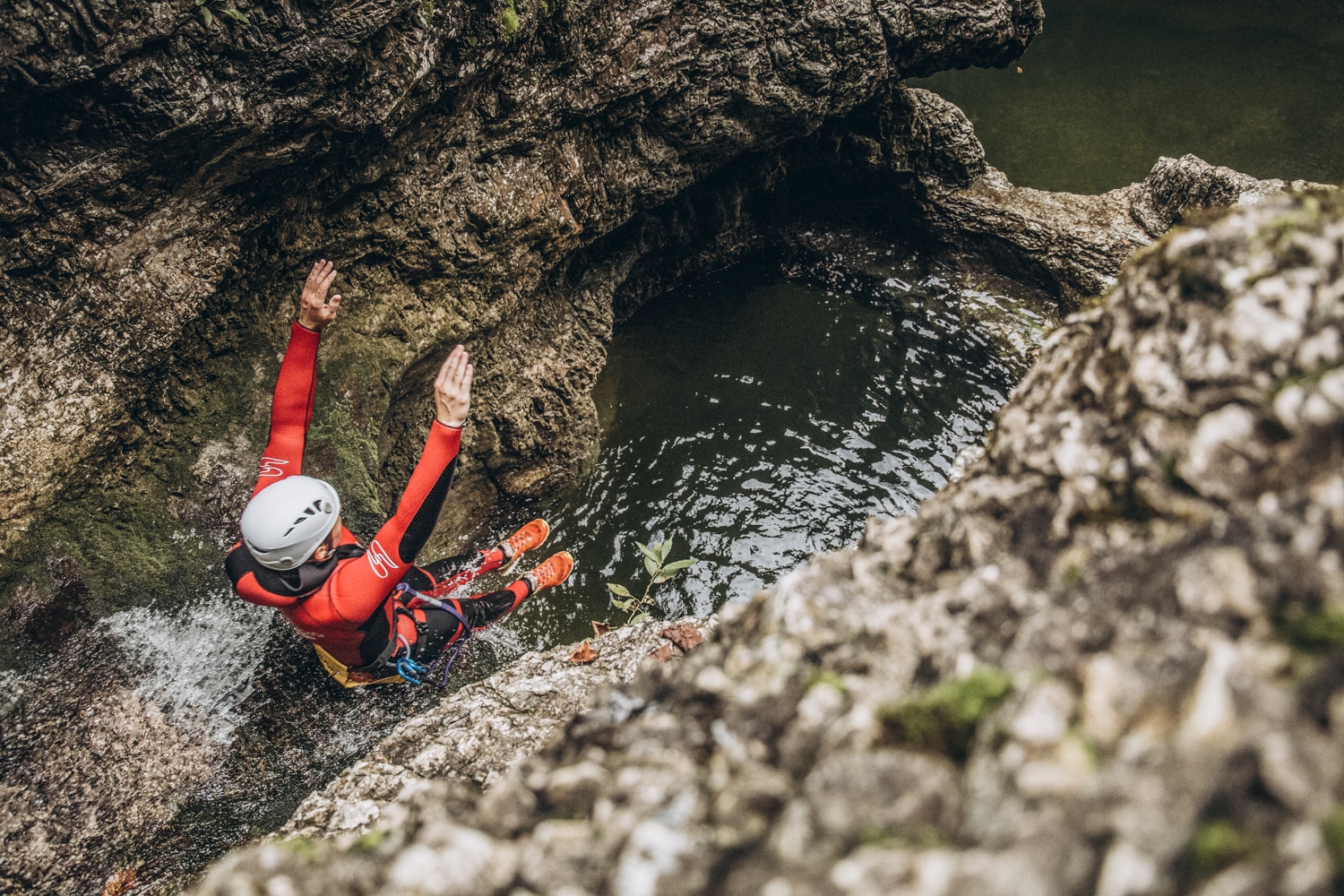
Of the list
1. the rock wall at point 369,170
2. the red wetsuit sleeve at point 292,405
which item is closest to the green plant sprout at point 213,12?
the rock wall at point 369,170

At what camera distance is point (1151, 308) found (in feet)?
5.88

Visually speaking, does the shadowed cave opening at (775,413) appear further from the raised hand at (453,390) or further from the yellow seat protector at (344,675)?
the raised hand at (453,390)

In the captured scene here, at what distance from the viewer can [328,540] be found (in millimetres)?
3715

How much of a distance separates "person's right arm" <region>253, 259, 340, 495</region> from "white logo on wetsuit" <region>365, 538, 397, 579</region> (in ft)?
2.80

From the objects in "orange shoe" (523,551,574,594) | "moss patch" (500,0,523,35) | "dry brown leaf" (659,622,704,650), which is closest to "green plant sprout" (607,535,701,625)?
"orange shoe" (523,551,574,594)

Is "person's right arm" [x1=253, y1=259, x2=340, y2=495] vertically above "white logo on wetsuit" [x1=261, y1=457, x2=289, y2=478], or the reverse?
"person's right arm" [x1=253, y1=259, x2=340, y2=495]

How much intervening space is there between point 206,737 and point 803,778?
3902 mm

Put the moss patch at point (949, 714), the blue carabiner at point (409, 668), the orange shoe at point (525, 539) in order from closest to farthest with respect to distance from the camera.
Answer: the moss patch at point (949, 714)
the blue carabiner at point (409, 668)
the orange shoe at point (525, 539)

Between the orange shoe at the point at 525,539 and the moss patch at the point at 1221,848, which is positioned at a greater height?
the moss patch at the point at 1221,848

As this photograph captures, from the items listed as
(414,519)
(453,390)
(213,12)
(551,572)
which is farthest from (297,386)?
(551,572)

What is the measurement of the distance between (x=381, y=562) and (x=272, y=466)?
Result: 1008 mm

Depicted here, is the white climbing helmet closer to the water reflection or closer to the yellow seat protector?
the yellow seat protector

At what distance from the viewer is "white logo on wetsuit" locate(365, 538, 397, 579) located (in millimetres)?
3582

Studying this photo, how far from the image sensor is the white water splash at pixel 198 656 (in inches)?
157
